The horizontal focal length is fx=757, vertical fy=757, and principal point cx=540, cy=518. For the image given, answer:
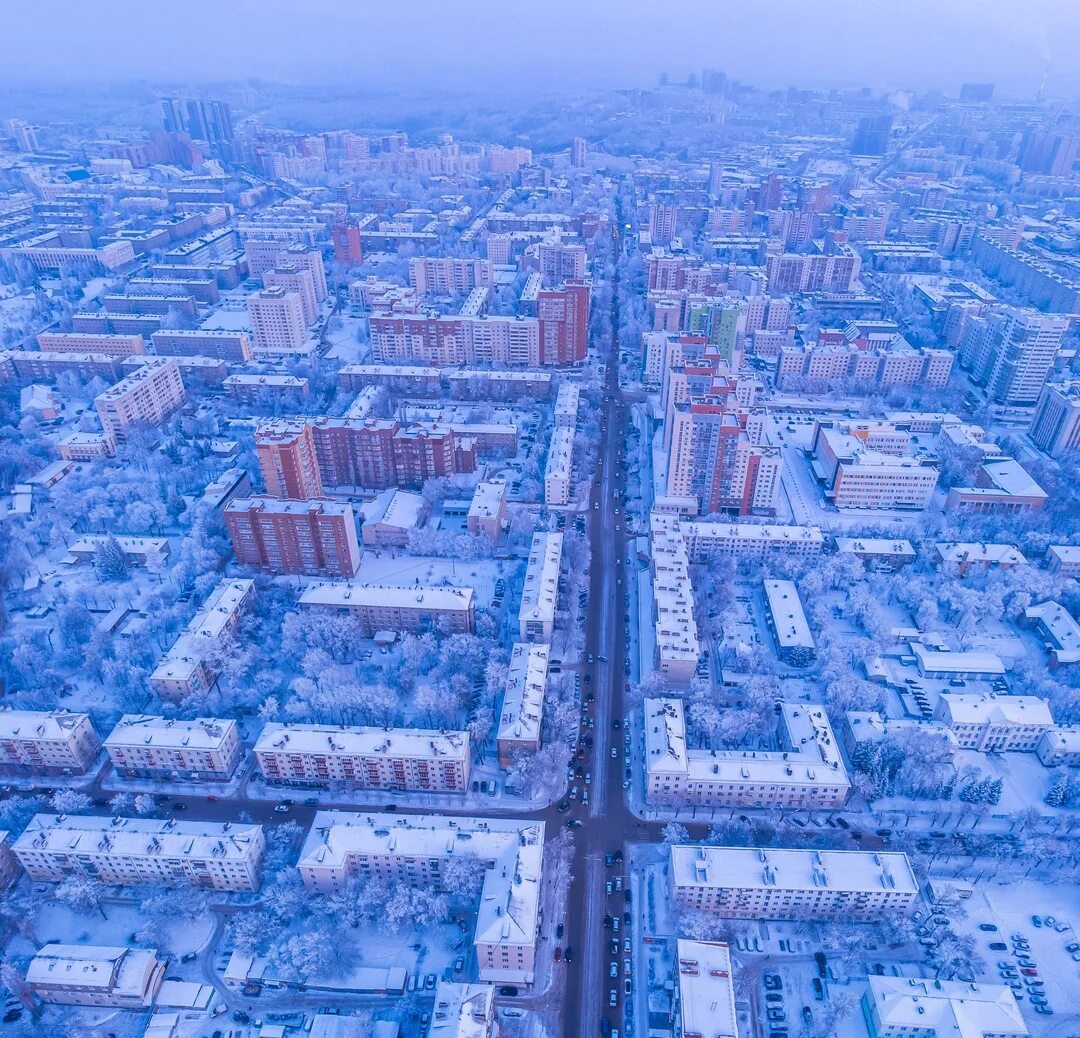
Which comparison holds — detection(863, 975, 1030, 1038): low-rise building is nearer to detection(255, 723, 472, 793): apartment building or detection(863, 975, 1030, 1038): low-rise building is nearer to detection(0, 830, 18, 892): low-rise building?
detection(255, 723, 472, 793): apartment building

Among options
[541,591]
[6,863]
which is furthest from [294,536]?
[6,863]

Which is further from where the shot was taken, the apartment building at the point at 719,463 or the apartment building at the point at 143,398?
the apartment building at the point at 143,398

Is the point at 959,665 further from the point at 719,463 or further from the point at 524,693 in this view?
the point at 524,693

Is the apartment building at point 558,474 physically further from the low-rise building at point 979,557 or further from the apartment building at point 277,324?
the apartment building at point 277,324

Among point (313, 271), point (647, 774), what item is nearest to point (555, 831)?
point (647, 774)

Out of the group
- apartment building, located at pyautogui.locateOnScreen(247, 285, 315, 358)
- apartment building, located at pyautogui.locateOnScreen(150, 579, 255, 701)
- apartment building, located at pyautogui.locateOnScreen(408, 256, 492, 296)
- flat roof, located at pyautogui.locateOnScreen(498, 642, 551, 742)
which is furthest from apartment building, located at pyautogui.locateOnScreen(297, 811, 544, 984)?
apartment building, located at pyautogui.locateOnScreen(408, 256, 492, 296)

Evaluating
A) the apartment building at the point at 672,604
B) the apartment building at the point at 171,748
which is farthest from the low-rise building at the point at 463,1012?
the apartment building at the point at 672,604
